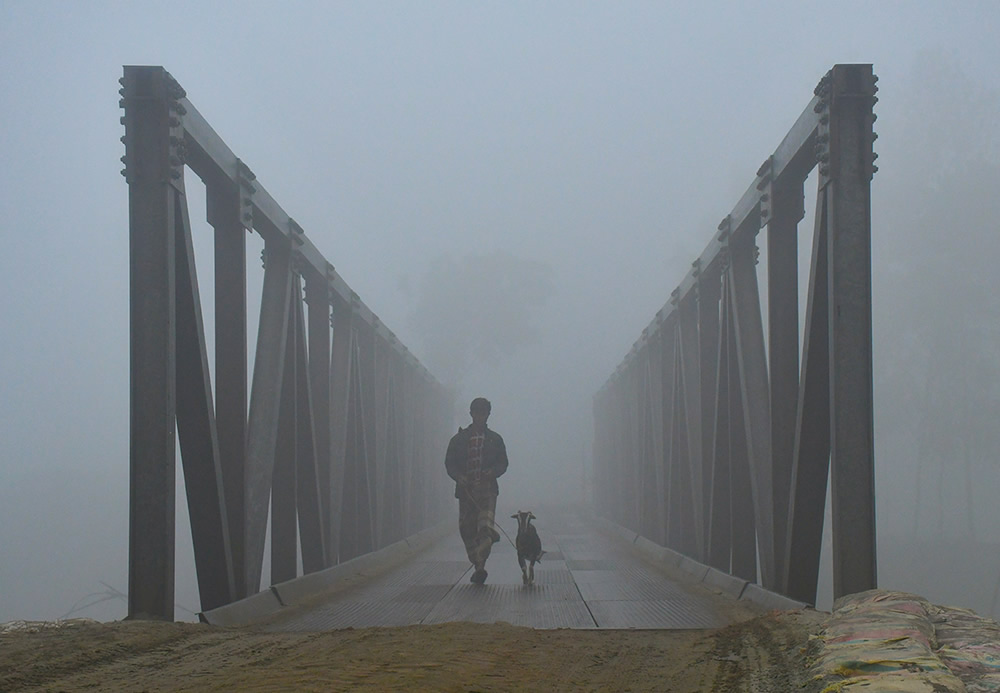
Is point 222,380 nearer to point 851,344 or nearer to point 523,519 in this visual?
point 523,519

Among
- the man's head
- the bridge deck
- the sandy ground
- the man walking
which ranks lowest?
the bridge deck

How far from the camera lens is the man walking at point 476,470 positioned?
1317 centimetres

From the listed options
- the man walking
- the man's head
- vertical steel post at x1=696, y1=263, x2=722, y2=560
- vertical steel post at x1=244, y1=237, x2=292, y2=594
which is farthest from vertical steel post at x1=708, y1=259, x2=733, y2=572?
vertical steel post at x1=244, y1=237, x2=292, y2=594

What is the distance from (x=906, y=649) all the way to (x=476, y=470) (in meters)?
9.01

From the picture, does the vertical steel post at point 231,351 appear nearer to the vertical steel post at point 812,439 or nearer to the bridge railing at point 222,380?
the bridge railing at point 222,380

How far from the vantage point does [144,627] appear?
6684 mm

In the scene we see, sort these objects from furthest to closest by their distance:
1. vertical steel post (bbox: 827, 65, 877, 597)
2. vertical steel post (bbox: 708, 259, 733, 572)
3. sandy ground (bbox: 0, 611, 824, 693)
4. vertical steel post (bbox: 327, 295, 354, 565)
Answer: vertical steel post (bbox: 327, 295, 354, 565)
vertical steel post (bbox: 708, 259, 733, 572)
vertical steel post (bbox: 827, 65, 877, 597)
sandy ground (bbox: 0, 611, 824, 693)

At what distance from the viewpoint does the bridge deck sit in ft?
28.1

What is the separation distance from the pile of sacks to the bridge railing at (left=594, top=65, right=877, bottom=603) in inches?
64.3

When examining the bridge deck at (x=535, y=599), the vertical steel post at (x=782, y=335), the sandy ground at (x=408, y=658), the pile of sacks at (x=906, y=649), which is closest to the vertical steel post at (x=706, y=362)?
the bridge deck at (x=535, y=599)

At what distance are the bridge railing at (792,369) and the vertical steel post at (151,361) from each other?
162 inches

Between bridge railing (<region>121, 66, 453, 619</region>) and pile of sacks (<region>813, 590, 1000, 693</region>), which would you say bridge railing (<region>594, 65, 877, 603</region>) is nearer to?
pile of sacks (<region>813, 590, 1000, 693</region>)

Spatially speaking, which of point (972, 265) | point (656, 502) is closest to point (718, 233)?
point (656, 502)

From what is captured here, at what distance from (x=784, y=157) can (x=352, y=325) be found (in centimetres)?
836
